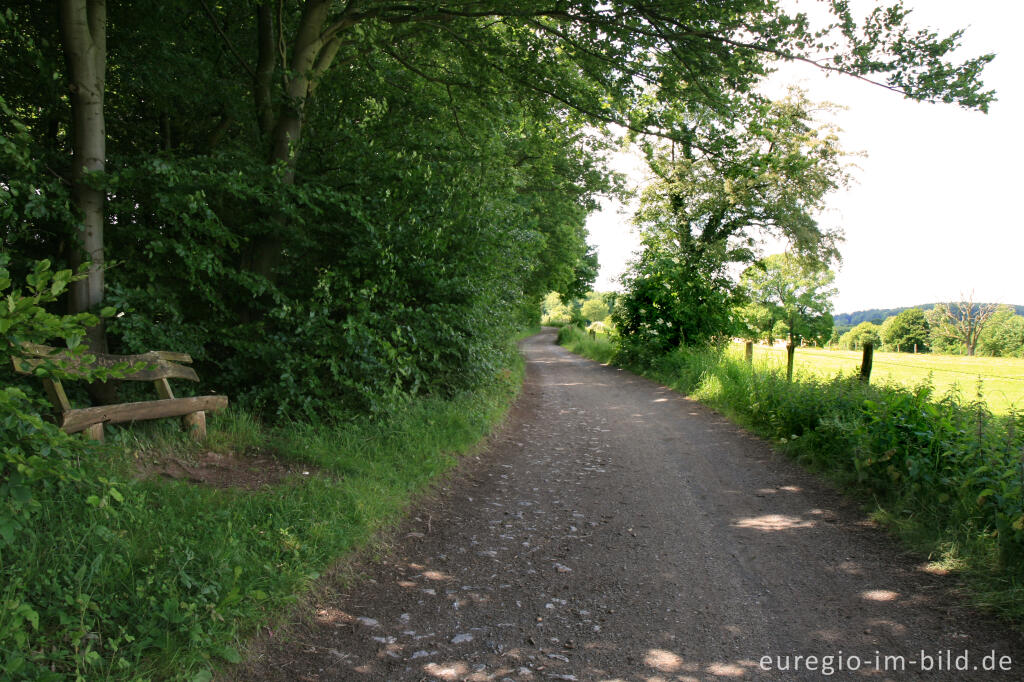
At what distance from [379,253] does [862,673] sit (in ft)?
19.1

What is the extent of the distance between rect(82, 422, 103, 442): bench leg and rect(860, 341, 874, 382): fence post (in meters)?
8.69

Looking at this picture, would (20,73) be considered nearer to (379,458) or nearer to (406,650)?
(379,458)

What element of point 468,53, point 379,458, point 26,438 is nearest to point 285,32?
point 468,53

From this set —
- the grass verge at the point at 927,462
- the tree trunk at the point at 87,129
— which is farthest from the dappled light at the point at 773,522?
the tree trunk at the point at 87,129

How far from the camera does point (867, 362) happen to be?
7.92 m

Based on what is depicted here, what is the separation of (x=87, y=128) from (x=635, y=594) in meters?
6.37

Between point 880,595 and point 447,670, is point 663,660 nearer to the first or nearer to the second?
point 447,670

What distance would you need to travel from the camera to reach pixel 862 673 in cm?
302

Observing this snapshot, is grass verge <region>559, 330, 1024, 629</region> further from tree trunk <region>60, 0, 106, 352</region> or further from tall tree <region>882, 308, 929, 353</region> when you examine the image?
tall tree <region>882, 308, 929, 353</region>

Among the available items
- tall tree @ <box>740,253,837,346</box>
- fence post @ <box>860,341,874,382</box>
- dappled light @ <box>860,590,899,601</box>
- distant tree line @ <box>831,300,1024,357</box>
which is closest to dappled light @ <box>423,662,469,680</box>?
dappled light @ <box>860,590,899,601</box>

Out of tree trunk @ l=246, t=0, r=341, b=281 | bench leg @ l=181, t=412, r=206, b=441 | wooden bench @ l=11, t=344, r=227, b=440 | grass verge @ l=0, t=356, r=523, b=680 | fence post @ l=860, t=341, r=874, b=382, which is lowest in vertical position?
grass verge @ l=0, t=356, r=523, b=680

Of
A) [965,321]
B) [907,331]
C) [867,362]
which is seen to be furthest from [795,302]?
[867,362]

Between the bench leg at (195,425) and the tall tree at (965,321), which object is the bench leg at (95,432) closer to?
the bench leg at (195,425)

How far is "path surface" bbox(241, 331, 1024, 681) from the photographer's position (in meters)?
3.13
